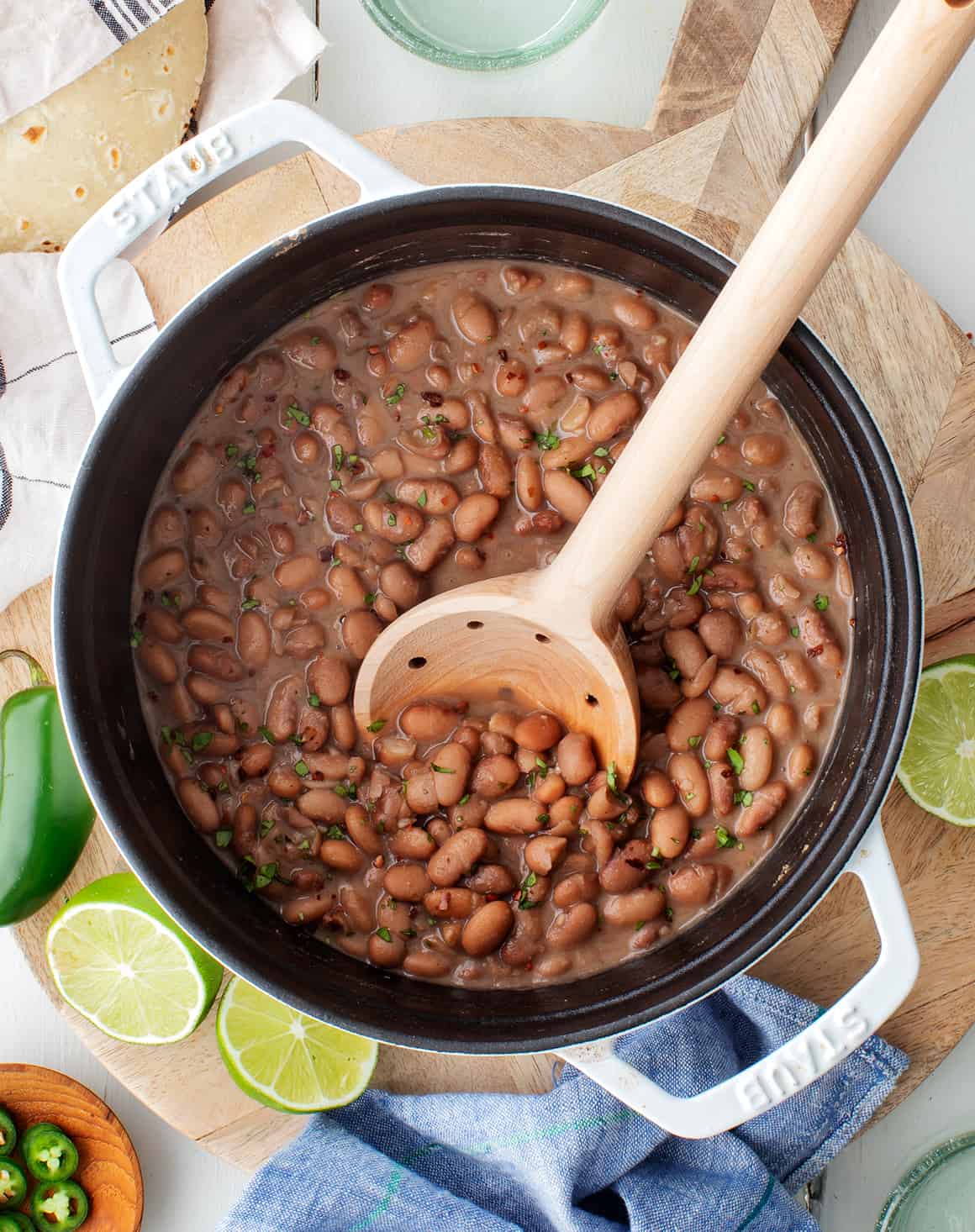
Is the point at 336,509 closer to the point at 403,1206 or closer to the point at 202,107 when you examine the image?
the point at 202,107

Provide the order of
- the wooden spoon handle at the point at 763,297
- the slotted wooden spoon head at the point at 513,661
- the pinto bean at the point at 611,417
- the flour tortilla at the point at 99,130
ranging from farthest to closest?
1. the flour tortilla at the point at 99,130
2. the pinto bean at the point at 611,417
3. the slotted wooden spoon head at the point at 513,661
4. the wooden spoon handle at the point at 763,297

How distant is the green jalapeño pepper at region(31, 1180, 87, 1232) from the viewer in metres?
2.56

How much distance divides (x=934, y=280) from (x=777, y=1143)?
179 centimetres

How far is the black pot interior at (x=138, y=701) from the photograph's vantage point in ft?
6.51

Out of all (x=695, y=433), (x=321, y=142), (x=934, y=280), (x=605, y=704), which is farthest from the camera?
(x=934, y=280)

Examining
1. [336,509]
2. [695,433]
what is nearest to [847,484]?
[695,433]

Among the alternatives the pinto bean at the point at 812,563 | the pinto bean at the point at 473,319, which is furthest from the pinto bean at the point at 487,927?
the pinto bean at the point at 473,319

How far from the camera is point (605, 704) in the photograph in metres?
2.13

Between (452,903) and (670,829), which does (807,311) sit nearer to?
(670,829)

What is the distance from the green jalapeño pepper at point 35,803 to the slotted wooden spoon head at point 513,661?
2.10 ft

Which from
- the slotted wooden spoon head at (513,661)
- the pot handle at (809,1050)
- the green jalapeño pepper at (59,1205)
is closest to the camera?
the pot handle at (809,1050)

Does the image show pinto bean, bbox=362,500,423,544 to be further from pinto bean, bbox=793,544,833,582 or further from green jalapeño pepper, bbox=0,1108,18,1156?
green jalapeño pepper, bbox=0,1108,18,1156

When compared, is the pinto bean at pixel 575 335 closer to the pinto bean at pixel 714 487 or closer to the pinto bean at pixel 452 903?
the pinto bean at pixel 714 487

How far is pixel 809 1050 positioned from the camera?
74.9 inches
